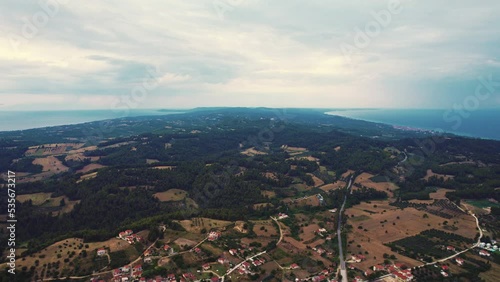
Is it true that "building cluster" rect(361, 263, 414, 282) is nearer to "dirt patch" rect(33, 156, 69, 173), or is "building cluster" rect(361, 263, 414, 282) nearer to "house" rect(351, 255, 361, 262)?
"house" rect(351, 255, 361, 262)

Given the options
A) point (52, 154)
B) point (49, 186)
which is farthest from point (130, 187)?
point (52, 154)

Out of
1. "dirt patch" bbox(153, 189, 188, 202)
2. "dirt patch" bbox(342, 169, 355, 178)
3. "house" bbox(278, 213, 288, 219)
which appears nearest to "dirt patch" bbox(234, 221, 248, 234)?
"house" bbox(278, 213, 288, 219)

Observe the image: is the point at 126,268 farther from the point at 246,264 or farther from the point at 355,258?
the point at 355,258

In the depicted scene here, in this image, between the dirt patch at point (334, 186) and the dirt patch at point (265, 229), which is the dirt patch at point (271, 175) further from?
the dirt patch at point (265, 229)

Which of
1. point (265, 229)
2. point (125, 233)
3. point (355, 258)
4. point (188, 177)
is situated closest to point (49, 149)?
point (188, 177)

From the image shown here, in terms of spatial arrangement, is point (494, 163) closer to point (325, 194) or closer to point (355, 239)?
point (325, 194)

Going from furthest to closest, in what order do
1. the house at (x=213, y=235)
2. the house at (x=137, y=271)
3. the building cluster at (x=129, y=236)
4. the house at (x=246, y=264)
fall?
the house at (x=213, y=235), the building cluster at (x=129, y=236), the house at (x=246, y=264), the house at (x=137, y=271)

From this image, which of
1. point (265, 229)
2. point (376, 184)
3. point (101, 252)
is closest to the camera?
point (101, 252)

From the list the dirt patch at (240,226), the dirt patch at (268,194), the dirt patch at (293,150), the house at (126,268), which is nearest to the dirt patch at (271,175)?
the dirt patch at (268,194)
